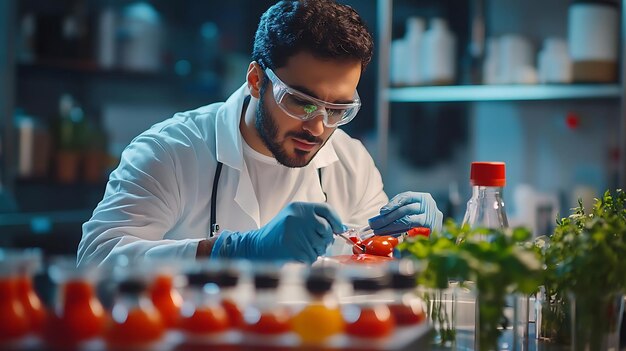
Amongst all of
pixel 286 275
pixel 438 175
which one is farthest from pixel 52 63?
pixel 286 275

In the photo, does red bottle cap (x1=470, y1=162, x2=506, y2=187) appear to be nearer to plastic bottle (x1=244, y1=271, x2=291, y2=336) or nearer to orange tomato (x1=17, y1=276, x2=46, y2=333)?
plastic bottle (x1=244, y1=271, x2=291, y2=336)

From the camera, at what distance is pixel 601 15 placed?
366cm

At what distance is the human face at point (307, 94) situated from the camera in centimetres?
231

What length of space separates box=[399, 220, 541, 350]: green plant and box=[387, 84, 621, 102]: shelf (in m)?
2.50

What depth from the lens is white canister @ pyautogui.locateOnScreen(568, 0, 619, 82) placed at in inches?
144

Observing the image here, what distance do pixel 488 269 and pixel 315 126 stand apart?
46.9 inches

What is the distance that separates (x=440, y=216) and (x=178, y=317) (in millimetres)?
1466

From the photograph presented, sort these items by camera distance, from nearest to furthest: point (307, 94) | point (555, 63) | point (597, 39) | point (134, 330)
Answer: point (134, 330), point (307, 94), point (597, 39), point (555, 63)

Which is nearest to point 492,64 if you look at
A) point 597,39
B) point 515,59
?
point 515,59

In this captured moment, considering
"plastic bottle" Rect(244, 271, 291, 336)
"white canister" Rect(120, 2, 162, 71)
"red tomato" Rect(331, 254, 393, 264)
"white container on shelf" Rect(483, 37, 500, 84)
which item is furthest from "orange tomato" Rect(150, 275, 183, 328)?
"white canister" Rect(120, 2, 162, 71)

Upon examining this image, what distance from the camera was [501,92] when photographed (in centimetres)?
393

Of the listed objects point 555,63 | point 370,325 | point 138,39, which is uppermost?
point 138,39

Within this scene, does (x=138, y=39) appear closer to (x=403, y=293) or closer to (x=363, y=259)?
(x=363, y=259)

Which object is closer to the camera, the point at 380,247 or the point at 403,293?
the point at 403,293
